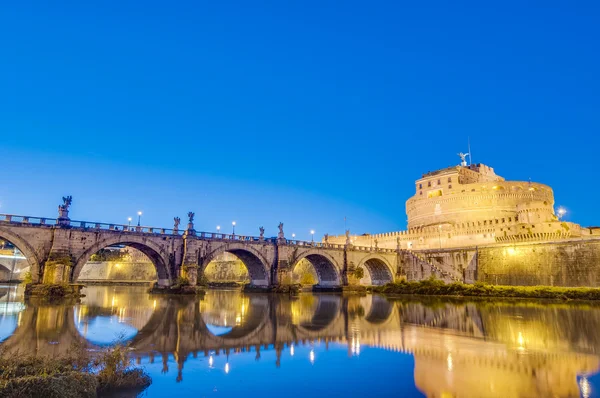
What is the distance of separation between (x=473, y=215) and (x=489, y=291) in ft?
130

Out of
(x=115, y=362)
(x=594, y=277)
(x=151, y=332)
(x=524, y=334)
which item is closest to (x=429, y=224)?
(x=594, y=277)

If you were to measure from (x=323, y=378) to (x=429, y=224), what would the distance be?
247ft

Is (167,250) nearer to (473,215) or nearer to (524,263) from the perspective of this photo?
(524,263)

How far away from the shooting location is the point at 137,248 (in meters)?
37.6

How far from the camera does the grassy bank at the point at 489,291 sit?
3512 cm

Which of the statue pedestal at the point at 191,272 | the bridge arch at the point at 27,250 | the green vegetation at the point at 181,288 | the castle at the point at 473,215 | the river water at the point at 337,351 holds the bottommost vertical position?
the river water at the point at 337,351

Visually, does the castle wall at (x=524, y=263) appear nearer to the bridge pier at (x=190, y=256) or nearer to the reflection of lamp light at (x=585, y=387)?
the bridge pier at (x=190, y=256)

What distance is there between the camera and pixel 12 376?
620cm

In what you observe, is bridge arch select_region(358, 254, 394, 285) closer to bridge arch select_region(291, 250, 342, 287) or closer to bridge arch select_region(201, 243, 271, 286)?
bridge arch select_region(291, 250, 342, 287)

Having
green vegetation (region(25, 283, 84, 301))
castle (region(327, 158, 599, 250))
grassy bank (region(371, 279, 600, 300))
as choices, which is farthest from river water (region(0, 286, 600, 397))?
castle (region(327, 158, 599, 250))

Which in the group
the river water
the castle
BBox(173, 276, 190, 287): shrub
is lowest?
the river water

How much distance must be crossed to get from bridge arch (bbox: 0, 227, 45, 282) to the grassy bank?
120 ft

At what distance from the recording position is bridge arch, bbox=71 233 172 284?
3256cm

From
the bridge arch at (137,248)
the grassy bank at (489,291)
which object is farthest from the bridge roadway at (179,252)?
the grassy bank at (489,291)
